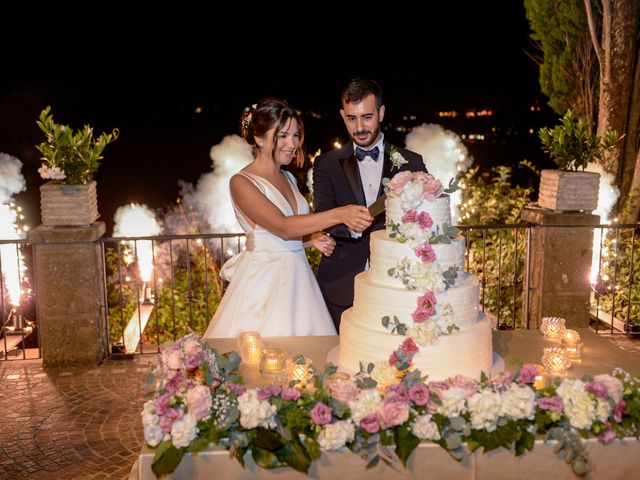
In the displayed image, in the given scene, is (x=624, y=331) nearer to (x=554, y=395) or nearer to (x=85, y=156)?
(x=554, y=395)

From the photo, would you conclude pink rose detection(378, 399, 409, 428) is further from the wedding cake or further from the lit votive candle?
the lit votive candle

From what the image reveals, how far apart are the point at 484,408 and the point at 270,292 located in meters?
1.89

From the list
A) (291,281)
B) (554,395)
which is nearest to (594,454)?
(554,395)

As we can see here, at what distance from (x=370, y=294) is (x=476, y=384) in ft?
2.23

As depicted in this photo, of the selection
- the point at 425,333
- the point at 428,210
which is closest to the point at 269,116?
the point at 428,210

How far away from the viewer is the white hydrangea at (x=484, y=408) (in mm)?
3039

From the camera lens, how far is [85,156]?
21.1 ft

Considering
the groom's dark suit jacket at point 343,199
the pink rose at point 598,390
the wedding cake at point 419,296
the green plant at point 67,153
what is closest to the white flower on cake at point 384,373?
the wedding cake at point 419,296

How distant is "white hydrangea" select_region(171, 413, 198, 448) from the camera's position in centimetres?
300

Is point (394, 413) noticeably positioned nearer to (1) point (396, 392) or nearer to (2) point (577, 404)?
(1) point (396, 392)

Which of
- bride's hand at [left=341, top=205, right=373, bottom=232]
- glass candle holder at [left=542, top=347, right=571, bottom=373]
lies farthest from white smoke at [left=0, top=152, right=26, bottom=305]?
glass candle holder at [left=542, top=347, right=571, bottom=373]

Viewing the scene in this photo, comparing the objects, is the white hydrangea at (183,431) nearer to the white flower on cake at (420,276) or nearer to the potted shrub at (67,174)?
the white flower on cake at (420,276)

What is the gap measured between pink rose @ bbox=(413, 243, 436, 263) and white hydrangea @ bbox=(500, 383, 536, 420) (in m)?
0.69

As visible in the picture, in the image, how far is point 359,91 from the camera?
4.32 meters
